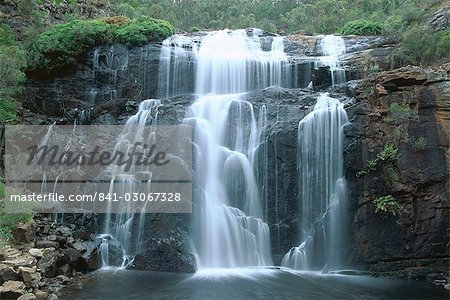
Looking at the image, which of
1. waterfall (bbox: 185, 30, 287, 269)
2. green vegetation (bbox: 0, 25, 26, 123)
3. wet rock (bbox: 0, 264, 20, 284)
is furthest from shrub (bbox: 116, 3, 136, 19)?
wet rock (bbox: 0, 264, 20, 284)

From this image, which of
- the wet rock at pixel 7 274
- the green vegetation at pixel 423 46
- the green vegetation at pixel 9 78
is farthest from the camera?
the green vegetation at pixel 423 46

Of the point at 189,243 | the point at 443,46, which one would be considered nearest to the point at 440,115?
the point at 443,46

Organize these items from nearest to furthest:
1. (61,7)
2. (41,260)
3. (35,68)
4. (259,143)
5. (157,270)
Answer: (41,260) → (157,270) → (259,143) → (35,68) → (61,7)

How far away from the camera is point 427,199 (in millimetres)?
11773

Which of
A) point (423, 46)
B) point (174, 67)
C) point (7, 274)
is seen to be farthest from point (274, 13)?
point (7, 274)

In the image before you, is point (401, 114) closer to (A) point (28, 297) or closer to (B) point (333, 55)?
(B) point (333, 55)

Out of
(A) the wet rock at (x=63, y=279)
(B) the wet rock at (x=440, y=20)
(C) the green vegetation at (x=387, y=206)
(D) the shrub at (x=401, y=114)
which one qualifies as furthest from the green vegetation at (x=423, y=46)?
(A) the wet rock at (x=63, y=279)

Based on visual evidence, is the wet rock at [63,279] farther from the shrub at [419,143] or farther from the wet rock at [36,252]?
the shrub at [419,143]

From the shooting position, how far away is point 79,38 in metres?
18.4

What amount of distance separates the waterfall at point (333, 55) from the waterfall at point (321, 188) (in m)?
3.35

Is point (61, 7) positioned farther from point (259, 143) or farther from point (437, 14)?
point (437, 14)

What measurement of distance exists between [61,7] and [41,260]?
54.0ft

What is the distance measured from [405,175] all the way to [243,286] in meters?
5.59

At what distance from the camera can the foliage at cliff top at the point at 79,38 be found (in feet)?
59.1
